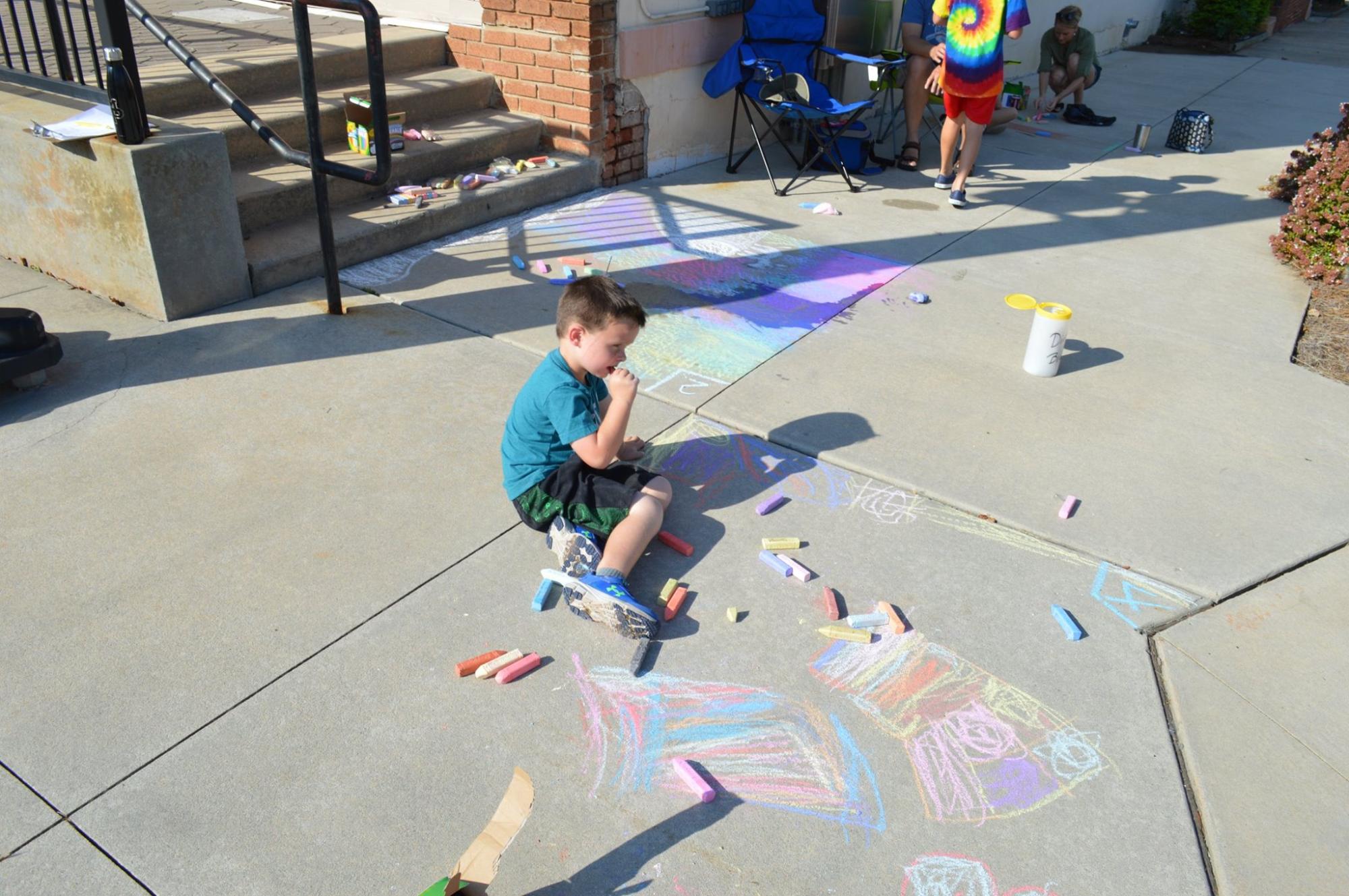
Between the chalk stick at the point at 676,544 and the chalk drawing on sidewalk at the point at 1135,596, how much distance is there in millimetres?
1273

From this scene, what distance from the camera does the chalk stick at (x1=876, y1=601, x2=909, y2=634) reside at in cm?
280

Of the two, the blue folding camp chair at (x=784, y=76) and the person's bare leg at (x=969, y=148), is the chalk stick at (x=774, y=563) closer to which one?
the blue folding camp chair at (x=784, y=76)

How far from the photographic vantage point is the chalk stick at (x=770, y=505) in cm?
331

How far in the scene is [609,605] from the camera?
104 inches

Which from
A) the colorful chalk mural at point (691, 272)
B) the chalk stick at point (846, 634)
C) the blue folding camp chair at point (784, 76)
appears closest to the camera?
the chalk stick at point (846, 634)

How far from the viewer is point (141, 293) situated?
4309 millimetres

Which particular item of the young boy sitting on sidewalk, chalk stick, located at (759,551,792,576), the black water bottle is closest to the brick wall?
the black water bottle

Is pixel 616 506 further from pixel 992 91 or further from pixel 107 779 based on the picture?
pixel 992 91

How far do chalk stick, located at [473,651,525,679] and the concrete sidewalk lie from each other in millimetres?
81

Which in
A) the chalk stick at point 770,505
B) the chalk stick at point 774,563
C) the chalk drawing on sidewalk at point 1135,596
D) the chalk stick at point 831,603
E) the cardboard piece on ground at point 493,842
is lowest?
the chalk drawing on sidewalk at point 1135,596

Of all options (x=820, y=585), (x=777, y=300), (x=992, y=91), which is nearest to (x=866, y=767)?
(x=820, y=585)

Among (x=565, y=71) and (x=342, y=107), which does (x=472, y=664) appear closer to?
(x=342, y=107)

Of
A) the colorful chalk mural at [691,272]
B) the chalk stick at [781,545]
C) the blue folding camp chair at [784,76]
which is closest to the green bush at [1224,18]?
the blue folding camp chair at [784,76]

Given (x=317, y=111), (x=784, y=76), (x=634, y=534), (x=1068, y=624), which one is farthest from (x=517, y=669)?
(x=784, y=76)
